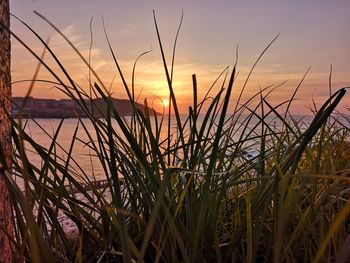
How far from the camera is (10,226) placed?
80cm

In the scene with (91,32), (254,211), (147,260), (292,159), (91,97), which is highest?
(91,32)

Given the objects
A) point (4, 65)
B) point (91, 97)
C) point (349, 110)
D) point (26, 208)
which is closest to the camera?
point (26, 208)

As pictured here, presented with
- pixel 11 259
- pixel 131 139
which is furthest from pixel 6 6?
pixel 11 259

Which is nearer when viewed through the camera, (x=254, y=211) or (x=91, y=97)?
(x=254, y=211)

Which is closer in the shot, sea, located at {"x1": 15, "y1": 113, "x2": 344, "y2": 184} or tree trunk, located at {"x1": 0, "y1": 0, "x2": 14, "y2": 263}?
tree trunk, located at {"x1": 0, "y1": 0, "x2": 14, "y2": 263}

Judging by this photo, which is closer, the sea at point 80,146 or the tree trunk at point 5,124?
the tree trunk at point 5,124

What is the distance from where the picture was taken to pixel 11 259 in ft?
2.68

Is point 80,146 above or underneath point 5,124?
underneath

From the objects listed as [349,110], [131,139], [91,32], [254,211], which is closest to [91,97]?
[91,32]

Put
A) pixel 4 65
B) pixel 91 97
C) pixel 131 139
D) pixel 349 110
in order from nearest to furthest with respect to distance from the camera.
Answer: pixel 131 139 < pixel 4 65 < pixel 91 97 < pixel 349 110

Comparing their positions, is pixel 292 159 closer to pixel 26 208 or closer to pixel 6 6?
pixel 26 208

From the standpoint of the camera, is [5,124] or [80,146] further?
[80,146]

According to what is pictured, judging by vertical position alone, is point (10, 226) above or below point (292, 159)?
below

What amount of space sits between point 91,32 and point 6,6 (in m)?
0.20
